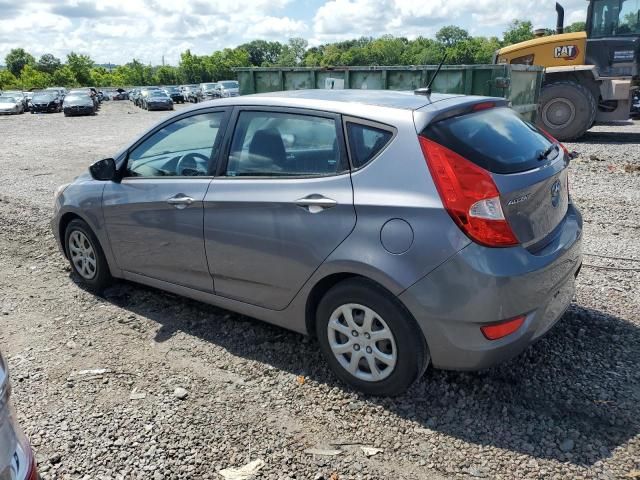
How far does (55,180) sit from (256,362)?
8.50 metres

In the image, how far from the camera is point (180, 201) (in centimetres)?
384

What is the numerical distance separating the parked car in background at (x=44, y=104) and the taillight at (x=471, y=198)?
1678 inches

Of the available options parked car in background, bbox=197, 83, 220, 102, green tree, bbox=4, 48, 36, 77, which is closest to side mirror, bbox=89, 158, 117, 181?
parked car in background, bbox=197, 83, 220, 102

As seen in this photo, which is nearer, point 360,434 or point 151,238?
point 360,434

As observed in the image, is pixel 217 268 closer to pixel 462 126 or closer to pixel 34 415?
pixel 34 415

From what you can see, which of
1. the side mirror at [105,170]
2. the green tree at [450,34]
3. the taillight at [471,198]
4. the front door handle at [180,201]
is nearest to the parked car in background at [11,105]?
the side mirror at [105,170]

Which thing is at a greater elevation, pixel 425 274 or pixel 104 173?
pixel 104 173

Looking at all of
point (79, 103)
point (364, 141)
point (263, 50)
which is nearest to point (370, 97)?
point (364, 141)

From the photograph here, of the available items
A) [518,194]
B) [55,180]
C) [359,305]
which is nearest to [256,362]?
[359,305]

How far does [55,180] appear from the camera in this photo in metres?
10.6

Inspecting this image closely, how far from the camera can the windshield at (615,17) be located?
12953mm

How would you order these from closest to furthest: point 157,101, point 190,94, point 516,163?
point 516,163, point 157,101, point 190,94

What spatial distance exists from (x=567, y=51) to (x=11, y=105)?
37.5 metres

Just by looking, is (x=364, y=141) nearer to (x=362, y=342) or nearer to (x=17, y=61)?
(x=362, y=342)
